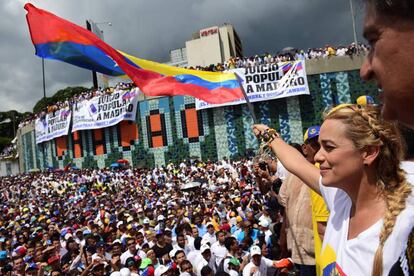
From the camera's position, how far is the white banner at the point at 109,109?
2648cm

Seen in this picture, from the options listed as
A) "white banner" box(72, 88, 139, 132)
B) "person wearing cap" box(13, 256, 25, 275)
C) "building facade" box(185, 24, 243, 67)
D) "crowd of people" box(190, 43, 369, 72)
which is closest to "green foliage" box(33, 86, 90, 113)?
"building facade" box(185, 24, 243, 67)

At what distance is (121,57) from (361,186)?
5520 mm

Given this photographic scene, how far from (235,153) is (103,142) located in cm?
1036

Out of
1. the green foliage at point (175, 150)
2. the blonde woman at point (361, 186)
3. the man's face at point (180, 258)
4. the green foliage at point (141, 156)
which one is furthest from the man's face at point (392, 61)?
the green foliage at point (141, 156)

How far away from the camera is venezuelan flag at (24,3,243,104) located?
6512mm

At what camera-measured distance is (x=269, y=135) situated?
2.52 meters

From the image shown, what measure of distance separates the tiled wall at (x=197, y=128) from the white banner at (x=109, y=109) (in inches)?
33.8

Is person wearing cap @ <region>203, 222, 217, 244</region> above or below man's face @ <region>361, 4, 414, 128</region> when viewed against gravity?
below

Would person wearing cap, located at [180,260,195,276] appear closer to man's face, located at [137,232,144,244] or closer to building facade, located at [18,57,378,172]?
man's face, located at [137,232,144,244]

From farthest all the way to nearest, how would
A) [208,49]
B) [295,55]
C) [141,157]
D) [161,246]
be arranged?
[208,49] < [141,157] < [295,55] < [161,246]

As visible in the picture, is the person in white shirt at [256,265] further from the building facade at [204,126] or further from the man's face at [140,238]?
the building facade at [204,126]

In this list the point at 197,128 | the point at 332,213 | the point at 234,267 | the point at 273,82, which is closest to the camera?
the point at 332,213

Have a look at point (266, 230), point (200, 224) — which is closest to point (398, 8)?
point (266, 230)

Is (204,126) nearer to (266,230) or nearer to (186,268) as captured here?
(266,230)
